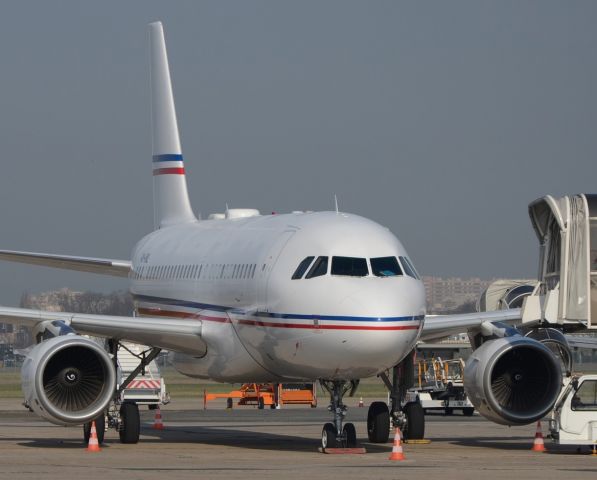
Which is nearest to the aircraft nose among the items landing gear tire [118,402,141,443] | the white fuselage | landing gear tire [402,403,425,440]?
the white fuselage

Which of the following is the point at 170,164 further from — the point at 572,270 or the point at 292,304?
the point at 292,304

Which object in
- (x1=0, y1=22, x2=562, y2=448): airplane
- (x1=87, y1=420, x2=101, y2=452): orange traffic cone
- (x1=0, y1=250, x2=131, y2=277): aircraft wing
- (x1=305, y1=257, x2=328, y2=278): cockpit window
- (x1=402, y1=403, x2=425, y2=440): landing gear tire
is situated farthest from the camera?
(x1=0, y1=250, x2=131, y2=277): aircraft wing

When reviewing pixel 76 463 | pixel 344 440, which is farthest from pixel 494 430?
pixel 76 463

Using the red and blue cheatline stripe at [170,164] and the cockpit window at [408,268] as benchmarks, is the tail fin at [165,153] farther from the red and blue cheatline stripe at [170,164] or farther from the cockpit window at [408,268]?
the cockpit window at [408,268]

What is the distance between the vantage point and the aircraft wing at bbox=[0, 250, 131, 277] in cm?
3497

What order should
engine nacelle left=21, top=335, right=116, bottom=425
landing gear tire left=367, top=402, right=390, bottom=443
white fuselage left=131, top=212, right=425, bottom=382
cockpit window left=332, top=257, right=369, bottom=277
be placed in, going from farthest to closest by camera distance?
landing gear tire left=367, top=402, right=390, bottom=443 < engine nacelle left=21, top=335, right=116, bottom=425 < cockpit window left=332, top=257, right=369, bottom=277 < white fuselage left=131, top=212, right=425, bottom=382

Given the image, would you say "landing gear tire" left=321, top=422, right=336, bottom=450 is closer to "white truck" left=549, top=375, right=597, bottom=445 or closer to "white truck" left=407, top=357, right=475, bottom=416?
"white truck" left=549, top=375, right=597, bottom=445

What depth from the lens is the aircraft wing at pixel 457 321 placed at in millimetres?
27859

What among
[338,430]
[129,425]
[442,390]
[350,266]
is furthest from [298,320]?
[442,390]

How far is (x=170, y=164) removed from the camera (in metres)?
40.0

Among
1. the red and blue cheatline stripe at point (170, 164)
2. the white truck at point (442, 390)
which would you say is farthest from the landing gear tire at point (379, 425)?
the white truck at point (442, 390)

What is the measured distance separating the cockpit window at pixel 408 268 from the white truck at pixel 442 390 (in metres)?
21.2

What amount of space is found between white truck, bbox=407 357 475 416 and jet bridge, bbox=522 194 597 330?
1877 cm

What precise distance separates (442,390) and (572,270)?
21.4 m
